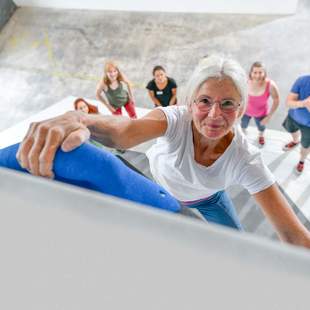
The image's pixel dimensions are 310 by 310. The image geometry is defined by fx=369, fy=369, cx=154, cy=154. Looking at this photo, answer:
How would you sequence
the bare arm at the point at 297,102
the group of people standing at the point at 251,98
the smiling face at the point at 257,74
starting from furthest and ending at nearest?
the smiling face at the point at 257,74 → the group of people standing at the point at 251,98 → the bare arm at the point at 297,102

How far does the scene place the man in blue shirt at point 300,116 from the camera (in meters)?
1.84

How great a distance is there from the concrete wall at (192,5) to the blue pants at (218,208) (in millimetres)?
3294

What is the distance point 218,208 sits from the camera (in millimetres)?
1131

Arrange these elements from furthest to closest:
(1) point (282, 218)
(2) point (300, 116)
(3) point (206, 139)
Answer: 1. (2) point (300, 116)
2. (3) point (206, 139)
3. (1) point (282, 218)

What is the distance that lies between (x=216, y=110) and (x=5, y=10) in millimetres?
5019

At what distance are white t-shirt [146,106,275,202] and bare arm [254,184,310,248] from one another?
19 millimetres

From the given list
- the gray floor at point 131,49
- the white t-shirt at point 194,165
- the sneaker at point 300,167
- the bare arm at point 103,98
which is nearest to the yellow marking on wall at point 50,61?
the gray floor at point 131,49

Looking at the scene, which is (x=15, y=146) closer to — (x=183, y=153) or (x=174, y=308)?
(x=174, y=308)

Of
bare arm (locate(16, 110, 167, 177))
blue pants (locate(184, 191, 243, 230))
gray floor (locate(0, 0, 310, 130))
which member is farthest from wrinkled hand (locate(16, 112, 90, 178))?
gray floor (locate(0, 0, 310, 130))

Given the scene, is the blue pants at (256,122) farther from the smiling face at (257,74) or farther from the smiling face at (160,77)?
the smiling face at (160,77)

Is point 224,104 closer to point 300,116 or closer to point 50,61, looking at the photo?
point 300,116

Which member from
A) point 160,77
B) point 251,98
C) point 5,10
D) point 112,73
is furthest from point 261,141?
point 5,10

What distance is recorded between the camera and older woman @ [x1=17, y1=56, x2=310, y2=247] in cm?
65

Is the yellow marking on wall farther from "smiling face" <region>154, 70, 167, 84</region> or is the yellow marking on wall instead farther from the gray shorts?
the gray shorts
